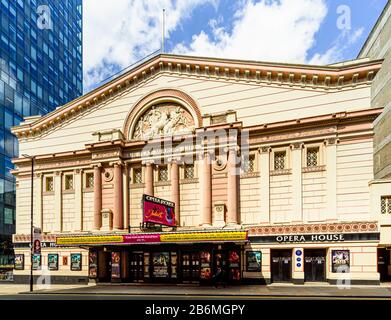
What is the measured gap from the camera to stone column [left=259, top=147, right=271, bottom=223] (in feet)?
81.3

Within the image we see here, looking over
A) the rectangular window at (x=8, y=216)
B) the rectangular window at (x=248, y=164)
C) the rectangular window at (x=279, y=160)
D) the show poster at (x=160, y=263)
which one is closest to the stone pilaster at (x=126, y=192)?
the show poster at (x=160, y=263)

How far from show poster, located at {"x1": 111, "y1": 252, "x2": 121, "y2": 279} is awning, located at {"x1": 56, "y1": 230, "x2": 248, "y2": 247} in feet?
7.50

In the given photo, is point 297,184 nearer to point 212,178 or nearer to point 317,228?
point 317,228

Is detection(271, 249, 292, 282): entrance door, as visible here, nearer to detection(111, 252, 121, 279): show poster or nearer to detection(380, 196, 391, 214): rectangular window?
detection(380, 196, 391, 214): rectangular window

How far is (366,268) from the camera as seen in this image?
72.0 feet

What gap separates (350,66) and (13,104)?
51242 millimetres

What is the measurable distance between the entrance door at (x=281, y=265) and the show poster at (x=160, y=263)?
8348 millimetres

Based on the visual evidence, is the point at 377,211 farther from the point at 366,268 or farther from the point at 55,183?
the point at 55,183

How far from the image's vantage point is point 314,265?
23.5 meters

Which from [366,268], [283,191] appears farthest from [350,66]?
[366,268]

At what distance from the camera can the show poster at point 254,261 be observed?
24.3 m

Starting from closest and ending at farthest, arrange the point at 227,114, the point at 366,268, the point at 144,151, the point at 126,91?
the point at 366,268
the point at 227,114
the point at 144,151
the point at 126,91

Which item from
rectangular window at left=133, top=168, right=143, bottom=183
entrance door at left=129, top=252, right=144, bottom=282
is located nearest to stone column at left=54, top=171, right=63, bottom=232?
rectangular window at left=133, top=168, right=143, bottom=183

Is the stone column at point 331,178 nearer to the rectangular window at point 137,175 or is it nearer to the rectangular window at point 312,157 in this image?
the rectangular window at point 312,157
